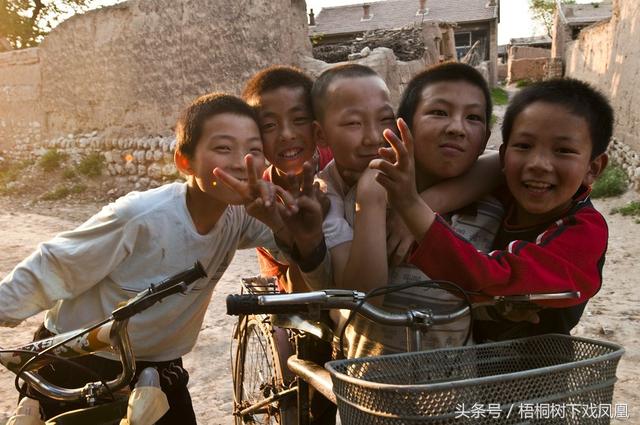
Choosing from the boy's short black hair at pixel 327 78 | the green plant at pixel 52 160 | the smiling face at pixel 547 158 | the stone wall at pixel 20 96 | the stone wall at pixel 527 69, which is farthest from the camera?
the stone wall at pixel 527 69

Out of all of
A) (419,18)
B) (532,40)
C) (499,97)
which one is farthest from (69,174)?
(532,40)

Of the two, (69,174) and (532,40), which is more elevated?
(532,40)

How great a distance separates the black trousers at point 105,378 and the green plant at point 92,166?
27.3 feet

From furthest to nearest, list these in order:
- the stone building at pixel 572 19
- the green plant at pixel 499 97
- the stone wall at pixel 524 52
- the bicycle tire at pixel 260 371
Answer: the stone wall at pixel 524 52 < the stone building at pixel 572 19 < the green plant at pixel 499 97 < the bicycle tire at pixel 260 371

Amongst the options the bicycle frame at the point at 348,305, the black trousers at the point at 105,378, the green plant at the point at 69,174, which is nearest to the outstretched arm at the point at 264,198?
the bicycle frame at the point at 348,305

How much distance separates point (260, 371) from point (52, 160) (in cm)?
925

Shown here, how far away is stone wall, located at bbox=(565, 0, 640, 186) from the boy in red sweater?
273 inches

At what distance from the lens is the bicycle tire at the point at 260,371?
220cm

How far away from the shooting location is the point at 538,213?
1.49 meters

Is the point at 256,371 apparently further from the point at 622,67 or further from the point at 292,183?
the point at 622,67

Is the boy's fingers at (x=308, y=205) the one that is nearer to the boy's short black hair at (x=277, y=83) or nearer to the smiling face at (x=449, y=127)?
the smiling face at (x=449, y=127)

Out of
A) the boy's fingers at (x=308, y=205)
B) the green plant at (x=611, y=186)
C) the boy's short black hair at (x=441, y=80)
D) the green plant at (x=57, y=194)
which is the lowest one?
the green plant at (x=57, y=194)

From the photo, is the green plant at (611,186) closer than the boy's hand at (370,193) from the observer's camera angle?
No

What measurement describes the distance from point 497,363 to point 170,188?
4.26 ft
